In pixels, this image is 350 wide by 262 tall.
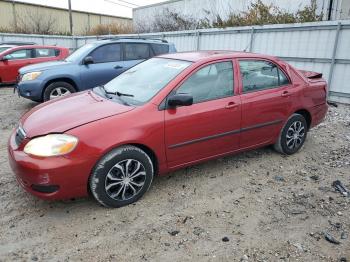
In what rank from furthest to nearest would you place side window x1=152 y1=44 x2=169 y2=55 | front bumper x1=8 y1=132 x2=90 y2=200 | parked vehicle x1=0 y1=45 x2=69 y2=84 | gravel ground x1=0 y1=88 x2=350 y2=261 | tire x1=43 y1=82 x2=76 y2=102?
parked vehicle x1=0 y1=45 x2=69 y2=84 → side window x1=152 y1=44 x2=169 y2=55 → tire x1=43 y1=82 x2=76 y2=102 → front bumper x1=8 y1=132 x2=90 y2=200 → gravel ground x1=0 y1=88 x2=350 y2=261

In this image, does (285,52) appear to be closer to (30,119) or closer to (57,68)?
(57,68)

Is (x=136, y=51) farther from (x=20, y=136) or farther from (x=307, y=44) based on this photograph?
(x=20, y=136)

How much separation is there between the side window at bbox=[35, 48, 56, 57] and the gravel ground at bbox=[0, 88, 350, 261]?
7.62m

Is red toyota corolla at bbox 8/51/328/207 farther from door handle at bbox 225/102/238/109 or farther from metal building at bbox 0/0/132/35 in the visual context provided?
metal building at bbox 0/0/132/35

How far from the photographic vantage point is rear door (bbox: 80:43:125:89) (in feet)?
25.4

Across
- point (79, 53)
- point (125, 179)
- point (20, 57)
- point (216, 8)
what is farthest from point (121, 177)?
point (216, 8)

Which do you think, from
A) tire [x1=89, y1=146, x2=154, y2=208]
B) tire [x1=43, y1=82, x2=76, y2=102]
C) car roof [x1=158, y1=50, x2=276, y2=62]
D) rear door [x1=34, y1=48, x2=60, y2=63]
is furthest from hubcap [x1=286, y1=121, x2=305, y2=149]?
rear door [x1=34, y1=48, x2=60, y2=63]

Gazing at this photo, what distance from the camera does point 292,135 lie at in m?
4.89

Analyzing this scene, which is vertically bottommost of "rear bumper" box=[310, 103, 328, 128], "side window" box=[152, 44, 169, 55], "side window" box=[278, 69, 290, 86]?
"rear bumper" box=[310, 103, 328, 128]

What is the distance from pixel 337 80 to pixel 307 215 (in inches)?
220

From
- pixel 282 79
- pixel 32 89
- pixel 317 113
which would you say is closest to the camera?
pixel 282 79

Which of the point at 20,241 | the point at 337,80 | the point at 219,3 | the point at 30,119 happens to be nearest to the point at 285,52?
the point at 337,80

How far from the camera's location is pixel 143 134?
340cm

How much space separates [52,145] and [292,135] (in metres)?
3.44
